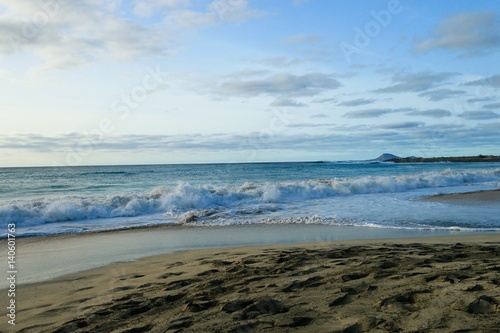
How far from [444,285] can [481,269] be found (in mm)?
1161

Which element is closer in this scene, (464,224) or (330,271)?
(330,271)

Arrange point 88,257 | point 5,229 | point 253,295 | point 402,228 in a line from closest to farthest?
point 253,295 < point 88,257 < point 402,228 < point 5,229

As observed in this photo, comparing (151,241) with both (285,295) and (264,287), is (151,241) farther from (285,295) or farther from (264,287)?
(285,295)

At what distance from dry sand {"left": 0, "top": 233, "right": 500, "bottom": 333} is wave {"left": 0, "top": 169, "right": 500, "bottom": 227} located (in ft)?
27.8

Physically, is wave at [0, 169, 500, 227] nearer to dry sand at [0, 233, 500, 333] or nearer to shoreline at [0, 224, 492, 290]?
shoreline at [0, 224, 492, 290]

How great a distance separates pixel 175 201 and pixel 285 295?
1500 centimetres

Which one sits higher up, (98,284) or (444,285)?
(444,285)

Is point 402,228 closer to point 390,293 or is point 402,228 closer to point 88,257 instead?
point 390,293

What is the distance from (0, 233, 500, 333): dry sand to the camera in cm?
379

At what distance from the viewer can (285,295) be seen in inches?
183

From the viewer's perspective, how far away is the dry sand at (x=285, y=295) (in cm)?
379

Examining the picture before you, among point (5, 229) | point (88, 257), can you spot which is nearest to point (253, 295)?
point (88, 257)

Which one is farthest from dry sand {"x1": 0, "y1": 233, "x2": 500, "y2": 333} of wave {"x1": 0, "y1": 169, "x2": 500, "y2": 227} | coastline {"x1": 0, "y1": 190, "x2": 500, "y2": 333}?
wave {"x1": 0, "y1": 169, "x2": 500, "y2": 227}

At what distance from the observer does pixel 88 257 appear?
8.55m
